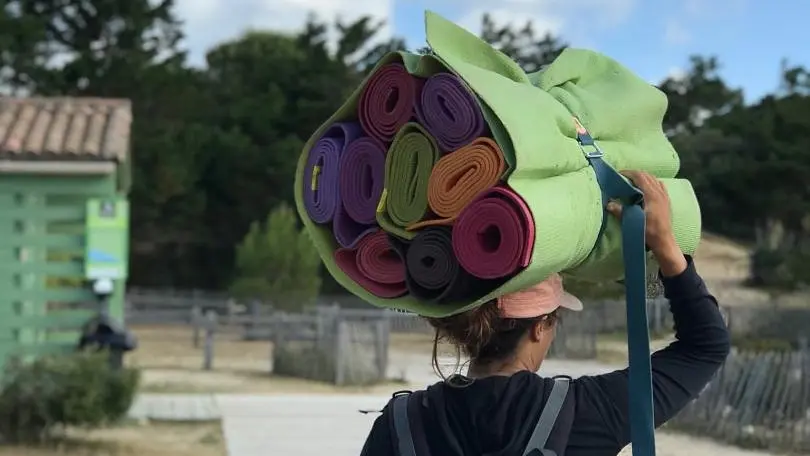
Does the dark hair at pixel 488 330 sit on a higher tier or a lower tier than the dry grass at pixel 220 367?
higher

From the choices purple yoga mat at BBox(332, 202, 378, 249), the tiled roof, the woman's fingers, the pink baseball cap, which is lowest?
the pink baseball cap

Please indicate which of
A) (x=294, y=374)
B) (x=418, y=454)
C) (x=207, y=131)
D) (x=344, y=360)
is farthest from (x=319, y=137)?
(x=207, y=131)

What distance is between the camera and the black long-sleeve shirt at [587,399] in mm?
1890

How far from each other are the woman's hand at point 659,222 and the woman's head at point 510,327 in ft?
0.61

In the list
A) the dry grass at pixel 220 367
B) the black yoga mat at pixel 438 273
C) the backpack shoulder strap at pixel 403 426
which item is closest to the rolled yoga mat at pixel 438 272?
the black yoga mat at pixel 438 273

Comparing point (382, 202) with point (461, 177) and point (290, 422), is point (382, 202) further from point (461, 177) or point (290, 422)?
point (290, 422)

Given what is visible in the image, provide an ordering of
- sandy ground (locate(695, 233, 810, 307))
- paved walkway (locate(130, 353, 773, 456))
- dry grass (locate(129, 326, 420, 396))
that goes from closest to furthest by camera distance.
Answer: paved walkway (locate(130, 353, 773, 456))
dry grass (locate(129, 326, 420, 396))
sandy ground (locate(695, 233, 810, 307))

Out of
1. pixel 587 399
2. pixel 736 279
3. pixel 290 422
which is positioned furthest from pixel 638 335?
pixel 736 279

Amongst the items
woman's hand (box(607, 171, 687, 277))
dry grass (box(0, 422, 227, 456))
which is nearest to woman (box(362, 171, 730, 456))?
woman's hand (box(607, 171, 687, 277))

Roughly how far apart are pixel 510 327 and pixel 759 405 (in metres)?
9.15

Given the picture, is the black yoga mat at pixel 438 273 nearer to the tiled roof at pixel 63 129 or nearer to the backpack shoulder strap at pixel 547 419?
the backpack shoulder strap at pixel 547 419

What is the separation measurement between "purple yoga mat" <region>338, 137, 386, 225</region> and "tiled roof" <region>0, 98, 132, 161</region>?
9363 mm

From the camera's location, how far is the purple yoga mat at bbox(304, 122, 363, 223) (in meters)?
2.15

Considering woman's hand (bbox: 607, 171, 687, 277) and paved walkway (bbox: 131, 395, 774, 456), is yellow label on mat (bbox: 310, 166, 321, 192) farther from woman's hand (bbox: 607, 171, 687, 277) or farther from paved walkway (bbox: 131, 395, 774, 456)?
paved walkway (bbox: 131, 395, 774, 456)
